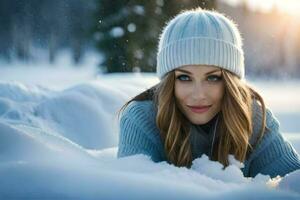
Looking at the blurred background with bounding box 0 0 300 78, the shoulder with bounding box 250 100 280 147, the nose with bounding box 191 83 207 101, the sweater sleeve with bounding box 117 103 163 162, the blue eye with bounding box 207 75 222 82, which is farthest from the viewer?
the blurred background with bounding box 0 0 300 78

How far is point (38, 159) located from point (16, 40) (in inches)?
1758

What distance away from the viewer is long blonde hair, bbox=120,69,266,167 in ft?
9.35

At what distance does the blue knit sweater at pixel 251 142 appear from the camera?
2.97 meters

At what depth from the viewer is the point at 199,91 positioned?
2701 mm

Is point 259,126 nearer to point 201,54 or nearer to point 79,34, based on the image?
point 201,54

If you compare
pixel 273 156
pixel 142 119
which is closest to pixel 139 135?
pixel 142 119

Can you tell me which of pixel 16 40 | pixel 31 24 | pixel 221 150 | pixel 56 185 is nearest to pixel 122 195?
pixel 56 185

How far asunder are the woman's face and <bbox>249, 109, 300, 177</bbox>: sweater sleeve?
0.37 m

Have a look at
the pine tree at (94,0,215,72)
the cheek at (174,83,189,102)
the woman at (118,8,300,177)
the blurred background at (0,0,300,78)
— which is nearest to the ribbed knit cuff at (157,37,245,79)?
the woman at (118,8,300,177)

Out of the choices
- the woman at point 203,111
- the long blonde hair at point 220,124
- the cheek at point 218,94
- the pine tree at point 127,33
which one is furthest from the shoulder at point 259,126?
the pine tree at point 127,33

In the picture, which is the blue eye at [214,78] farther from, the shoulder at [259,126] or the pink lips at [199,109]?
the shoulder at [259,126]

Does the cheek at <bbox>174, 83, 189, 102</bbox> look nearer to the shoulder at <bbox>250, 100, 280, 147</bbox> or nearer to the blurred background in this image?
the shoulder at <bbox>250, 100, 280, 147</bbox>

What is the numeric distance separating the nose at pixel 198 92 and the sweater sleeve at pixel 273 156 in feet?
1.82

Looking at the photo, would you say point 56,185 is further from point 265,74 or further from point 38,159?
point 265,74
